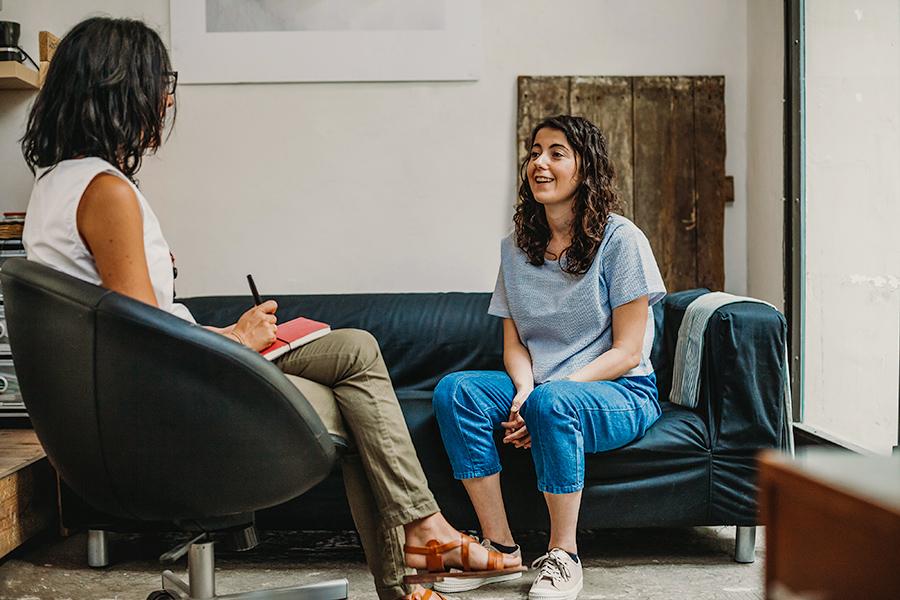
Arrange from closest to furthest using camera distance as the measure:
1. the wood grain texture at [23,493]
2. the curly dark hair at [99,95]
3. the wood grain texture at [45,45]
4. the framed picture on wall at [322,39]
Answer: the curly dark hair at [99,95] → the wood grain texture at [23,493] → the wood grain texture at [45,45] → the framed picture on wall at [322,39]

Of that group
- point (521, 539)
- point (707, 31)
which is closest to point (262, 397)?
point (521, 539)

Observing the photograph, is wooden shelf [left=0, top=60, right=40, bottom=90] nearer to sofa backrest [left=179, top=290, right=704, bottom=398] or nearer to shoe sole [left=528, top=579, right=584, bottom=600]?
sofa backrest [left=179, top=290, right=704, bottom=398]

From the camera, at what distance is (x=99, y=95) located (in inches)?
60.0

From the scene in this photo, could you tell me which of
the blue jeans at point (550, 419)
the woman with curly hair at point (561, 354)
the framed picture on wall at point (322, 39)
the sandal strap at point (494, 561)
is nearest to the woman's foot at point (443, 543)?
the sandal strap at point (494, 561)

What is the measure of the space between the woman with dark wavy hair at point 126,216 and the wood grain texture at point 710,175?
189cm

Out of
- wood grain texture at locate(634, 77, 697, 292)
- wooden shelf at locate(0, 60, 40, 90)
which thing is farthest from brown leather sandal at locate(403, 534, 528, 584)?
wooden shelf at locate(0, 60, 40, 90)

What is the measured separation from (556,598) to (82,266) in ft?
4.01

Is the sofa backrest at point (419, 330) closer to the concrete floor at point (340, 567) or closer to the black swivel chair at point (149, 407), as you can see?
the concrete floor at point (340, 567)

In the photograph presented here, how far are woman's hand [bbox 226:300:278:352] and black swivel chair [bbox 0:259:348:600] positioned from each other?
0.25 meters

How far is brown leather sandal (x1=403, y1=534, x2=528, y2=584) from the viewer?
187 cm

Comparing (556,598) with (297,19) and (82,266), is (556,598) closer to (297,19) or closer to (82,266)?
(82,266)

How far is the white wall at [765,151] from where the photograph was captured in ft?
10.3

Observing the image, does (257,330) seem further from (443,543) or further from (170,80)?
(443,543)

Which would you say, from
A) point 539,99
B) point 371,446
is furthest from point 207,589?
point 539,99
